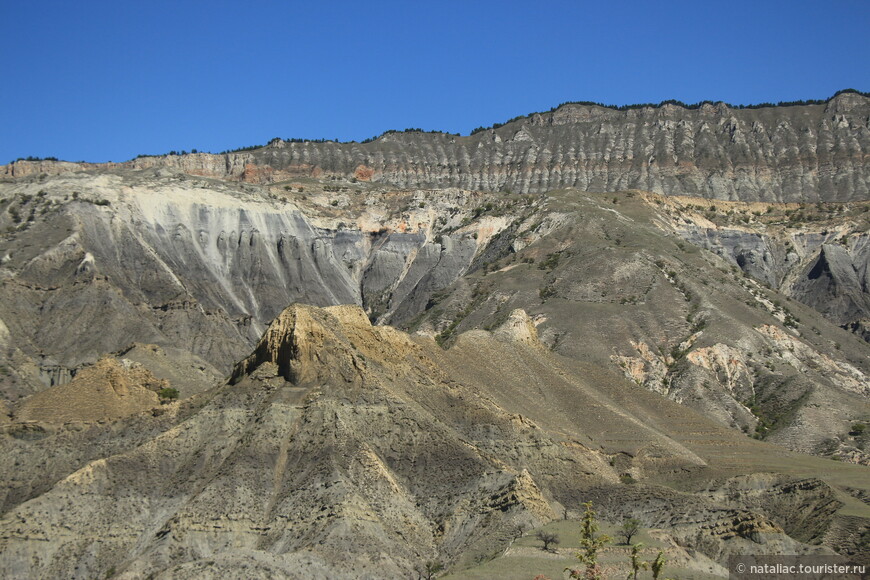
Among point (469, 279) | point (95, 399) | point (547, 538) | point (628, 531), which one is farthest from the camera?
point (469, 279)

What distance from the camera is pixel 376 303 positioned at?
181 meters

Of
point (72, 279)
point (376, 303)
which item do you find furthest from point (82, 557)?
point (376, 303)

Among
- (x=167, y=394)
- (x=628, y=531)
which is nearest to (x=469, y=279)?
(x=167, y=394)

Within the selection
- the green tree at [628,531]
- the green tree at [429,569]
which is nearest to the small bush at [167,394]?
the green tree at [429,569]

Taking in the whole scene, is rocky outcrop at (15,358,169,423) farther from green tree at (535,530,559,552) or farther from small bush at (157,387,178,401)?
green tree at (535,530,559,552)

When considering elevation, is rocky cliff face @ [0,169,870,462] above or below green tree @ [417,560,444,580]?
above

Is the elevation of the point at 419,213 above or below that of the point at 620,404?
above

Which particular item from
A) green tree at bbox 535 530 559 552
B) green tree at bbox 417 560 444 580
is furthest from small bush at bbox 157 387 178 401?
green tree at bbox 535 530 559 552

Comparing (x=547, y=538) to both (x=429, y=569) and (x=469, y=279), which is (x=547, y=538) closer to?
(x=429, y=569)

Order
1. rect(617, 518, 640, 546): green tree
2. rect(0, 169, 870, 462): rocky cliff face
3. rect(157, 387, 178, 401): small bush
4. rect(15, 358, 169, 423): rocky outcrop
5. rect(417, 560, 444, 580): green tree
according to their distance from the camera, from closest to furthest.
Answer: rect(417, 560, 444, 580): green tree
rect(617, 518, 640, 546): green tree
rect(15, 358, 169, 423): rocky outcrop
rect(157, 387, 178, 401): small bush
rect(0, 169, 870, 462): rocky cliff face

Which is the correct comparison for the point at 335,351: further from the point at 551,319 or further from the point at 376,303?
the point at 376,303

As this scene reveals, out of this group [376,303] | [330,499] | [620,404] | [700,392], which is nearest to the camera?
[330,499]

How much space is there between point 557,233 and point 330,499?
99923mm

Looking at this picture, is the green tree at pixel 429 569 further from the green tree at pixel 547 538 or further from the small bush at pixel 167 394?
the small bush at pixel 167 394
